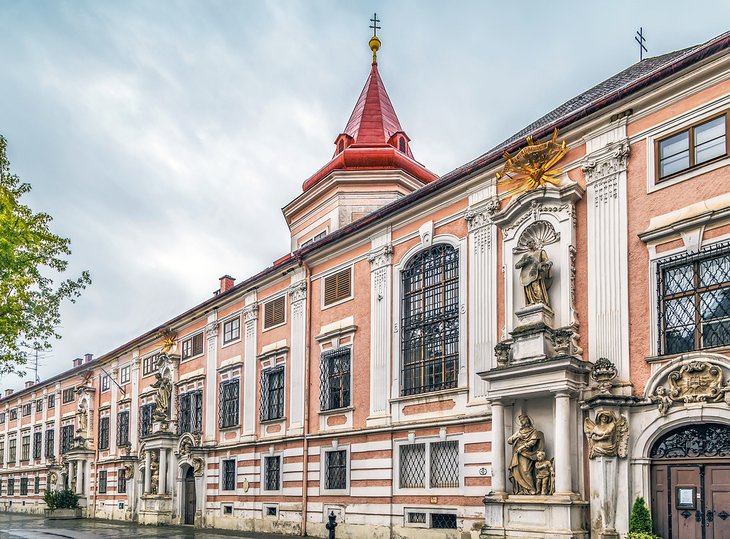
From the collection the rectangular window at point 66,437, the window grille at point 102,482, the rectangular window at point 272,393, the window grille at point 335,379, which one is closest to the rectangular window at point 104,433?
the window grille at point 102,482

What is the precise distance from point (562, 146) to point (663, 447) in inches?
285

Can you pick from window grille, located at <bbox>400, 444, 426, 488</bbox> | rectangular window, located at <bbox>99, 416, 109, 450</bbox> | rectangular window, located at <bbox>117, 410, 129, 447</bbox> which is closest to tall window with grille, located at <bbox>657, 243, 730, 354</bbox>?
window grille, located at <bbox>400, 444, 426, 488</bbox>

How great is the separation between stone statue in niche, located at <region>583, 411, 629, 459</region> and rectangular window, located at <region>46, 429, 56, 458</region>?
46.0 m

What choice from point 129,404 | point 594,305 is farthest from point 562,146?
point 129,404

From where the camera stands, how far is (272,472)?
95.1ft

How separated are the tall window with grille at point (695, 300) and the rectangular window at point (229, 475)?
1975 centimetres

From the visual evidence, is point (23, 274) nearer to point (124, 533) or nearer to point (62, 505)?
point (124, 533)

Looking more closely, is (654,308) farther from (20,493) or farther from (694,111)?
(20,493)

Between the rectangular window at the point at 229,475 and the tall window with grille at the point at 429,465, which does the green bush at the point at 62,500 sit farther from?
the tall window with grille at the point at 429,465

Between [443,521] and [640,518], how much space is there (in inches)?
263

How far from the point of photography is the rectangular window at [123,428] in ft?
141

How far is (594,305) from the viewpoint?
58.6 ft

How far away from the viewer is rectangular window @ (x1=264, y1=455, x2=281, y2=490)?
28625 mm

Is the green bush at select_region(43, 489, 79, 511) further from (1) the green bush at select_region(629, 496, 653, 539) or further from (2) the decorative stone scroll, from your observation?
(2) the decorative stone scroll
